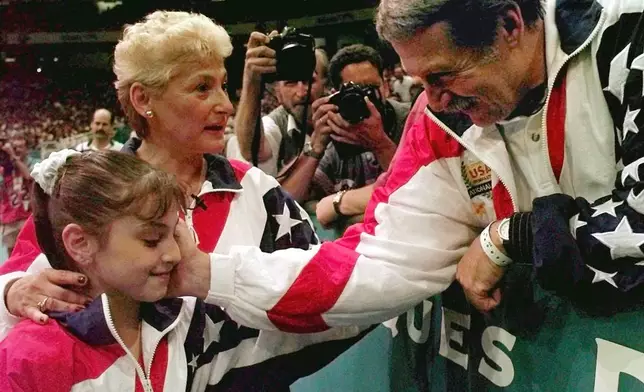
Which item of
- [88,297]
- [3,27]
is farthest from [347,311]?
[3,27]

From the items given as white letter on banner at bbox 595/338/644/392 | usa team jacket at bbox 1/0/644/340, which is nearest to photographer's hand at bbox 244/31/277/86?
usa team jacket at bbox 1/0/644/340

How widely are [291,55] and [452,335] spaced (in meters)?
0.99

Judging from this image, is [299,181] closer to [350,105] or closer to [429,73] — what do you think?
[350,105]

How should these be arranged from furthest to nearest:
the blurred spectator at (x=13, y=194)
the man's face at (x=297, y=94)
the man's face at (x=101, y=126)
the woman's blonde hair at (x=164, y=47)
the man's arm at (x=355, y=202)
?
the man's face at (x=101, y=126) → the blurred spectator at (x=13, y=194) → the man's face at (x=297, y=94) → the man's arm at (x=355, y=202) → the woman's blonde hair at (x=164, y=47)

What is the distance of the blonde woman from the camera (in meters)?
1.32

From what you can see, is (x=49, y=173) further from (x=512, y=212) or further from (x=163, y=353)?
(x=512, y=212)

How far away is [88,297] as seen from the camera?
1.25m

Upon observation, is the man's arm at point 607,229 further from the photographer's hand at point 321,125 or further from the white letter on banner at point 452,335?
the photographer's hand at point 321,125

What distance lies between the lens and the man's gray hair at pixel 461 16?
3.55 feet

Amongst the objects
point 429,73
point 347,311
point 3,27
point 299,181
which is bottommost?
point 3,27

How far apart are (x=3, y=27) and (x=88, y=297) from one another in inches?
539

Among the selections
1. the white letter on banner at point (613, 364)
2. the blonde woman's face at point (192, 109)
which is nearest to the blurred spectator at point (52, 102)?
the blonde woman's face at point (192, 109)

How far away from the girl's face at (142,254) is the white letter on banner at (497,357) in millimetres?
505

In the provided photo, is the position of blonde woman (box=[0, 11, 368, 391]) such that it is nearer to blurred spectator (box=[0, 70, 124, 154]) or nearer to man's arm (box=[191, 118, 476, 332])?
man's arm (box=[191, 118, 476, 332])
